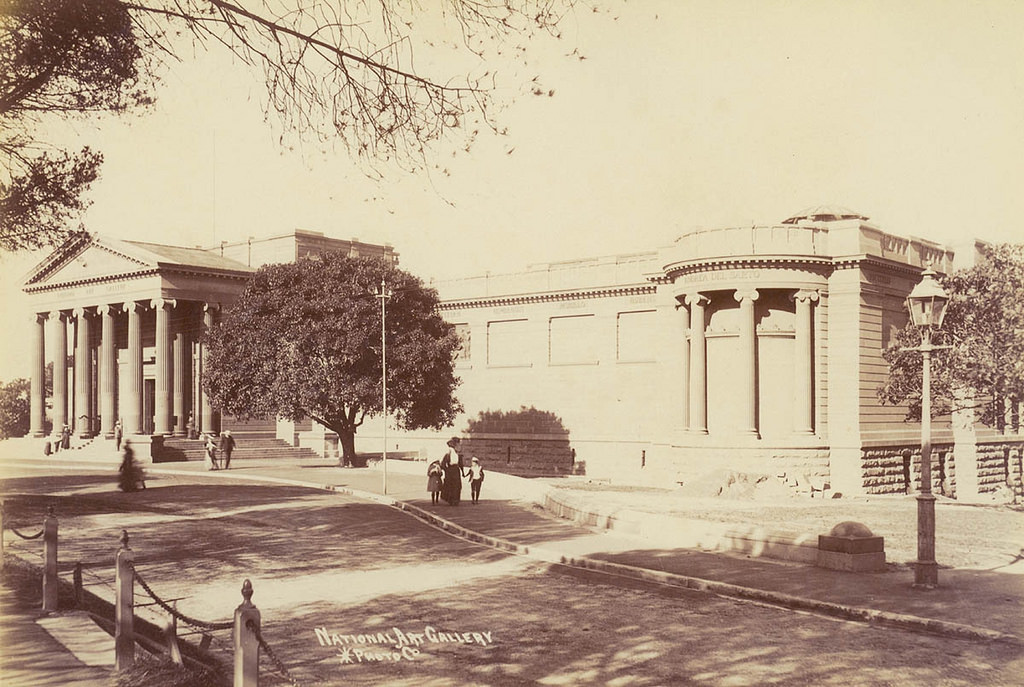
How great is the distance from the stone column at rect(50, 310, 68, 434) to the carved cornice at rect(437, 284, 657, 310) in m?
24.4

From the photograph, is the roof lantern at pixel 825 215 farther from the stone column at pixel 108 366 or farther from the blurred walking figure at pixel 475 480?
the stone column at pixel 108 366

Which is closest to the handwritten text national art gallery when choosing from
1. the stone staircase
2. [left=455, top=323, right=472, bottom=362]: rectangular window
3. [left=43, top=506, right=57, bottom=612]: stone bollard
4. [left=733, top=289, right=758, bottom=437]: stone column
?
[left=43, top=506, right=57, bottom=612]: stone bollard

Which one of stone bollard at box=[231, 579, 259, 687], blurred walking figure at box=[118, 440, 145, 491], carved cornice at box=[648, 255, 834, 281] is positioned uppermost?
carved cornice at box=[648, 255, 834, 281]

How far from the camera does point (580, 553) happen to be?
1748 cm

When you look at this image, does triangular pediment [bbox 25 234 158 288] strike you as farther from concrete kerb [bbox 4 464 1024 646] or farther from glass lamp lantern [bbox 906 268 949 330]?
glass lamp lantern [bbox 906 268 949 330]

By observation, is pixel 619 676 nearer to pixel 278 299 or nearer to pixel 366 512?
pixel 366 512

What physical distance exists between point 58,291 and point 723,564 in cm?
5356

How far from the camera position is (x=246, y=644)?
6.81 meters

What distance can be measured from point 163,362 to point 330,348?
1678 cm

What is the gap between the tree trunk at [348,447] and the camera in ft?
149

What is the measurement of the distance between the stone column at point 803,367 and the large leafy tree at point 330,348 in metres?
16.5

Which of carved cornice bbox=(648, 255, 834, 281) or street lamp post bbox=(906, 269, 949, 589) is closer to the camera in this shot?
street lamp post bbox=(906, 269, 949, 589)

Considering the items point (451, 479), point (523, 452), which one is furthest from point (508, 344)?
point (451, 479)

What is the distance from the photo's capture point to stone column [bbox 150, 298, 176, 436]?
52.7 meters
